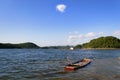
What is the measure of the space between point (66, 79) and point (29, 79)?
18.4 feet

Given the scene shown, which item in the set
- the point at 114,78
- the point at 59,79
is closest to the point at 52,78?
the point at 59,79

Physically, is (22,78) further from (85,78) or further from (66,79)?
(85,78)

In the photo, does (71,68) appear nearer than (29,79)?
No

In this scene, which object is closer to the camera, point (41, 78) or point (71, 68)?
point (41, 78)

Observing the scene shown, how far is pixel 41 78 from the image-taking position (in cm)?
2836

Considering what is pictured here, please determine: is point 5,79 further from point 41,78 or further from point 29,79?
point 41,78

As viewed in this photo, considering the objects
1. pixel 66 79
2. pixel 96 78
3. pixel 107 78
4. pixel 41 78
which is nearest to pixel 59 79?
pixel 66 79

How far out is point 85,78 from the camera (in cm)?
2869

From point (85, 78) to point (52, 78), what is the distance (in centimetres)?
516

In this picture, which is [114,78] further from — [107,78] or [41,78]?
[41,78]

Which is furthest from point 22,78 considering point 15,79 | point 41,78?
point 41,78

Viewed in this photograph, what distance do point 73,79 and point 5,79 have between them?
406 inches

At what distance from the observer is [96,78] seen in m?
28.7

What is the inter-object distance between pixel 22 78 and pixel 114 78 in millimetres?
14406
